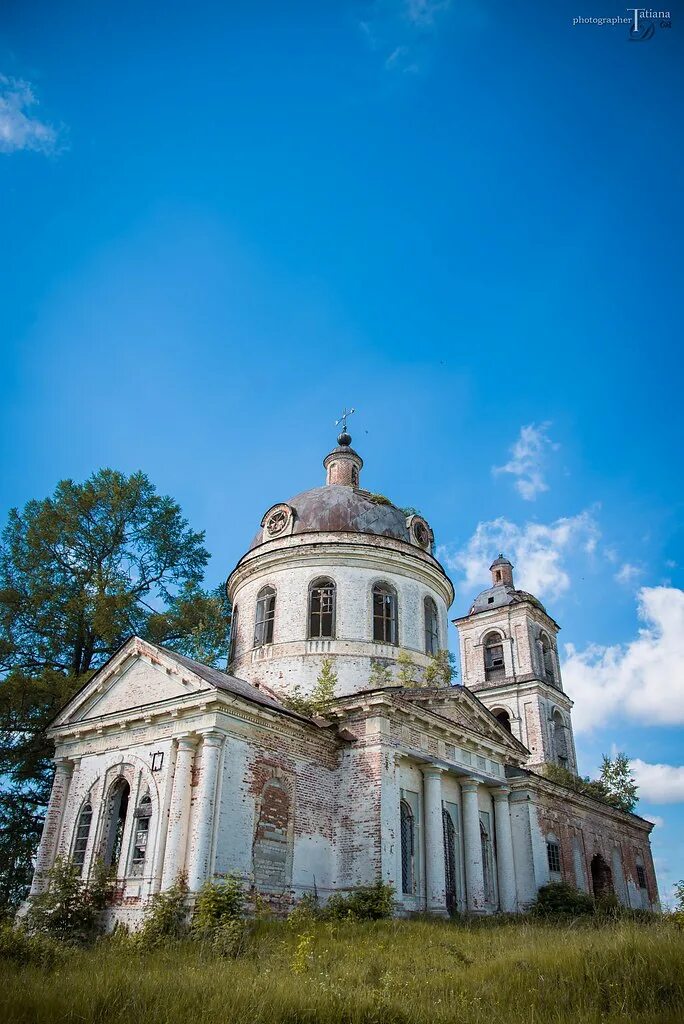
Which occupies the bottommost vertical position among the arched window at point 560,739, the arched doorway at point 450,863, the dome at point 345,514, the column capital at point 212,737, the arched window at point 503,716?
the arched doorway at point 450,863

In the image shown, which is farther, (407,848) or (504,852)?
(504,852)

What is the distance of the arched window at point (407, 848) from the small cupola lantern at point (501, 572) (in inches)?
807

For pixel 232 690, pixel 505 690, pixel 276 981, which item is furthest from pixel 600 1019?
pixel 505 690

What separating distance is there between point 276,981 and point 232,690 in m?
7.21

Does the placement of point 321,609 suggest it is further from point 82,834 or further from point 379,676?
point 82,834

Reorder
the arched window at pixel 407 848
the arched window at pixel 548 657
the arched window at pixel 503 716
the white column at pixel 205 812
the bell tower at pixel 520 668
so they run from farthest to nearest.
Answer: the arched window at pixel 548 657
the arched window at pixel 503 716
the bell tower at pixel 520 668
the arched window at pixel 407 848
the white column at pixel 205 812

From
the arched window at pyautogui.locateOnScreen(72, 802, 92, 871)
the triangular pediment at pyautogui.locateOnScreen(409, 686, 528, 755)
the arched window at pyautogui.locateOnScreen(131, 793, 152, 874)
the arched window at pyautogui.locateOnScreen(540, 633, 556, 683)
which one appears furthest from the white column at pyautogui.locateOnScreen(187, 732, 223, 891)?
the arched window at pyautogui.locateOnScreen(540, 633, 556, 683)

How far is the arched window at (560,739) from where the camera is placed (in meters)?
34.2

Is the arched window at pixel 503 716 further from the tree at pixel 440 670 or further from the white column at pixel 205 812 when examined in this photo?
the white column at pixel 205 812

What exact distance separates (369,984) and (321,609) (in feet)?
41.9

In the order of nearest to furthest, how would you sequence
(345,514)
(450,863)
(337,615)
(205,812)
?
(205,812) < (450,863) < (337,615) < (345,514)

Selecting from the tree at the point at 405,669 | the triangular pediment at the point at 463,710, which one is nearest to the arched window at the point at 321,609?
the tree at the point at 405,669

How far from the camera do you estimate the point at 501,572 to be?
3825 cm

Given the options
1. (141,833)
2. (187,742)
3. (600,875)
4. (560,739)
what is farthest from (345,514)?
(560,739)
